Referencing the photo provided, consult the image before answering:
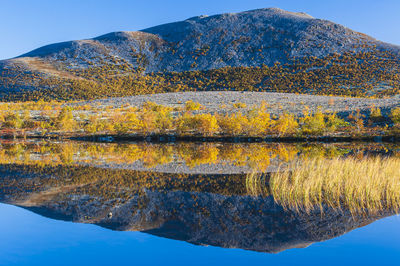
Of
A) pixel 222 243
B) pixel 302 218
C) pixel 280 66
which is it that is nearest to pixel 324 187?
pixel 302 218

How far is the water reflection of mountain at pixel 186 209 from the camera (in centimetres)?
667

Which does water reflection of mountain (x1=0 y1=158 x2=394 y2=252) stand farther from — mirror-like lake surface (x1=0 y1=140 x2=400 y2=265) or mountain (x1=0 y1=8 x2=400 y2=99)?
mountain (x1=0 y1=8 x2=400 y2=99)

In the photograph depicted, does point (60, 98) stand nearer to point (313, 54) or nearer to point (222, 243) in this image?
point (313, 54)

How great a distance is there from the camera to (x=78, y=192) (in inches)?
402

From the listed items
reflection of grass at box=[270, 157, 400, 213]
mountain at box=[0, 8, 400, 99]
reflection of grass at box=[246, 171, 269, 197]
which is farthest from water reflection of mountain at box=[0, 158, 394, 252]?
mountain at box=[0, 8, 400, 99]

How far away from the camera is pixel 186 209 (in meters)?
8.26

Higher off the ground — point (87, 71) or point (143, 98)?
point (87, 71)

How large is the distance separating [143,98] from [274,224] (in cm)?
5038

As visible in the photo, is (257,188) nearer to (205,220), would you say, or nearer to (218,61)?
(205,220)

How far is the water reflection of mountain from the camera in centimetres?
667

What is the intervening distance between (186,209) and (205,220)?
931mm

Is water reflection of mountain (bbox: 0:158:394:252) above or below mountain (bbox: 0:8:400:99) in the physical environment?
below

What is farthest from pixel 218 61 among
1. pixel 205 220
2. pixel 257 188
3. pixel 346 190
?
pixel 205 220

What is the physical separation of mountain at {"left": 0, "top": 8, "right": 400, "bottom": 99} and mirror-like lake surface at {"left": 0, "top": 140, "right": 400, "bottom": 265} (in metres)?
52.7
